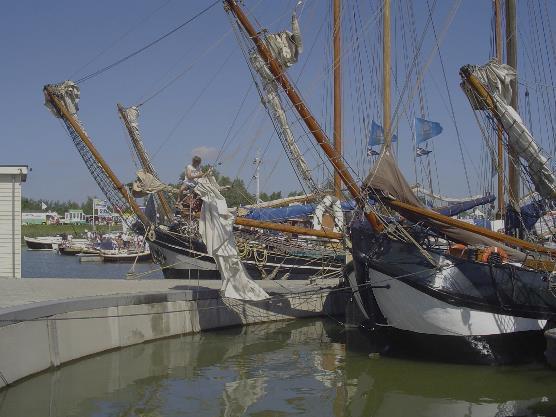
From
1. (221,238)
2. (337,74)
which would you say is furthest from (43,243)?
(221,238)

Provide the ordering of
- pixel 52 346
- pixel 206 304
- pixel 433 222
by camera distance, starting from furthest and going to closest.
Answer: pixel 206 304 → pixel 433 222 → pixel 52 346

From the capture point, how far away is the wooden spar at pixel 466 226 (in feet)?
41.9

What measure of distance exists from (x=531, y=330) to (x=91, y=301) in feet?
24.8

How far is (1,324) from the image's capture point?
9.59 metres

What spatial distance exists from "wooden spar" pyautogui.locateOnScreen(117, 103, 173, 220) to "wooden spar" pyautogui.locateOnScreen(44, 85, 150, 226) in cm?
226

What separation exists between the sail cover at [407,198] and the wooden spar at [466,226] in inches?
5.0

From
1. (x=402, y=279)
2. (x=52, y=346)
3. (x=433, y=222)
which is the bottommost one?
(x=52, y=346)

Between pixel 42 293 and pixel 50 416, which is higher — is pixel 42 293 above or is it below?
above

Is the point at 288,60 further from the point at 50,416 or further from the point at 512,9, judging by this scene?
the point at 50,416

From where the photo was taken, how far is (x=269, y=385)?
35.6 feet

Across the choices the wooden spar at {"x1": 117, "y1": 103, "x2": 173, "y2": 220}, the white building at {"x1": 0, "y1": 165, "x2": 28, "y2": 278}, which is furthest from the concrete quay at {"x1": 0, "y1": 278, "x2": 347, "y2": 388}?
the wooden spar at {"x1": 117, "y1": 103, "x2": 173, "y2": 220}

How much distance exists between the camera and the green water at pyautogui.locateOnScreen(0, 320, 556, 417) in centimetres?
955

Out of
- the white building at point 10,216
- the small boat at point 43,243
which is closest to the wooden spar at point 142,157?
the white building at point 10,216

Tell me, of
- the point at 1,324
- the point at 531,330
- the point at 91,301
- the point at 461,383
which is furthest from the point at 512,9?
the point at 1,324
